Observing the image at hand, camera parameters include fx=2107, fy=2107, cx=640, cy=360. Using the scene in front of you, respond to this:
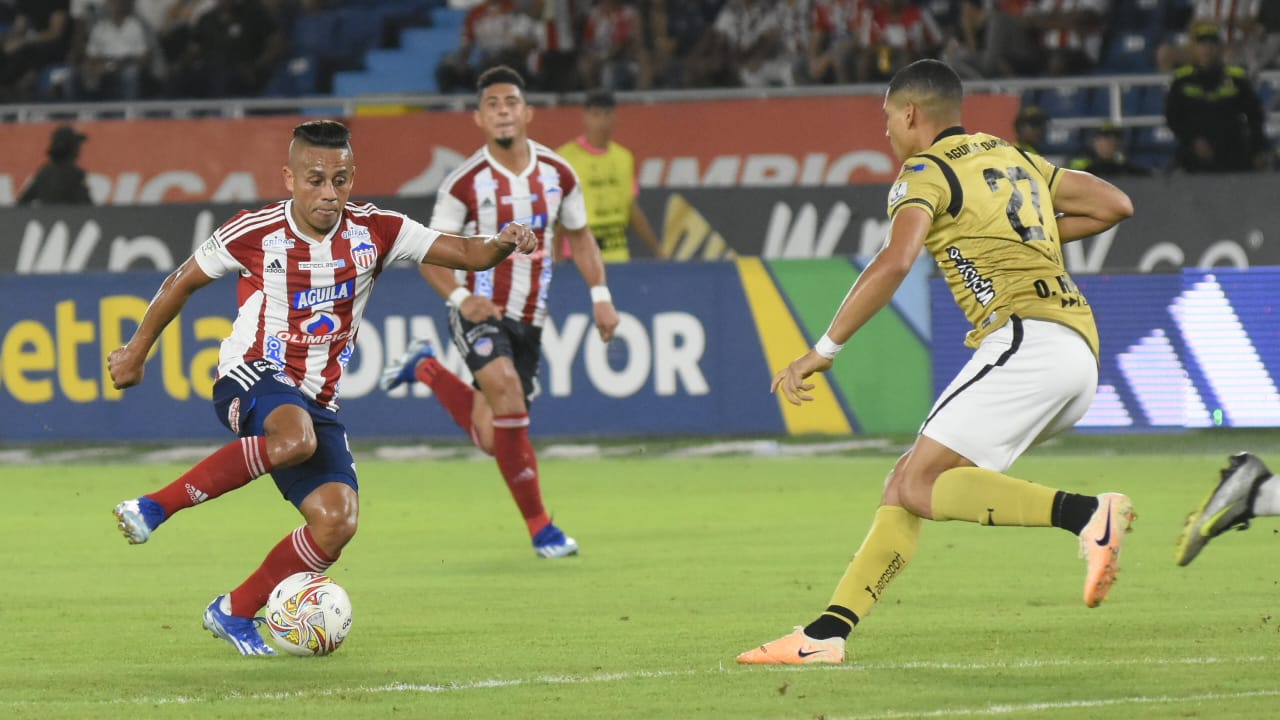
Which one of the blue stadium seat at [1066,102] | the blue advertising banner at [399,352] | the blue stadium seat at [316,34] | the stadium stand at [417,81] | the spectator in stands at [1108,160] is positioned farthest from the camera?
the blue stadium seat at [316,34]

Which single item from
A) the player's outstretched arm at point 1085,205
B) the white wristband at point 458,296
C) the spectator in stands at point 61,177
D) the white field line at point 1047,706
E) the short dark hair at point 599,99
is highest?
the player's outstretched arm at point 1085,205

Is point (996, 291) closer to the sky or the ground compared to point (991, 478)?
closer to the sky

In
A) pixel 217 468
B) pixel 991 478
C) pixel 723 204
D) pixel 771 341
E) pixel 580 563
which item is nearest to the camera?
pixel 991 478

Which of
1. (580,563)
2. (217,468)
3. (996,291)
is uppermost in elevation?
(996,291)

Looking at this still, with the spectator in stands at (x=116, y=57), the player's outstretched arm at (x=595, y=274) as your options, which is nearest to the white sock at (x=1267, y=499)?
the player's outstretched arm at (x=595, y=274)

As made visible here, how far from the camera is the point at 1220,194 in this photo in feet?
52.4

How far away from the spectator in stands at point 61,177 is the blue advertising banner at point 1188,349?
8.65 m

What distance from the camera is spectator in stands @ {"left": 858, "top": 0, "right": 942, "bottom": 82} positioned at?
19.2m

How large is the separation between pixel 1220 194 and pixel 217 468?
35.2 feet

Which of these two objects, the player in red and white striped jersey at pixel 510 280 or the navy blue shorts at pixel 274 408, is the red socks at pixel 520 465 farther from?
the navy blue shorts at pixel 274 408

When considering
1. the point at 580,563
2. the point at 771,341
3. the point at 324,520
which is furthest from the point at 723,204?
the point at 324,520

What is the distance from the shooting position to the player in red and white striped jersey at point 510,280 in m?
10.1

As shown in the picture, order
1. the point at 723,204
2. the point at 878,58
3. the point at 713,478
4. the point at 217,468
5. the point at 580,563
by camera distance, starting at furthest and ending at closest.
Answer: the point at 878,58
the point at 723,204
the point at 713,478
the point at 580,563
the point at 217,468

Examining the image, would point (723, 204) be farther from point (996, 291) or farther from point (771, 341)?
point (996, 291)
